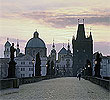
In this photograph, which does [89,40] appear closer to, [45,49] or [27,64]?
[45,49]

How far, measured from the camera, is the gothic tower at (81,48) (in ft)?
579

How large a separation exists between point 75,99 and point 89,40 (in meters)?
165

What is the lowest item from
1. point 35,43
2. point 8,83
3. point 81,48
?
point 8,83

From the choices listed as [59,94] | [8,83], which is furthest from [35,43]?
[59,94]

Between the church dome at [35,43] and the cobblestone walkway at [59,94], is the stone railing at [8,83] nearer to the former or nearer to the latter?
the cobblestone walkway at [59,94]

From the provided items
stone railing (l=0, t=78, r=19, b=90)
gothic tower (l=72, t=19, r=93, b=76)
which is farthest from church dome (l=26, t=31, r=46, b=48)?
stone railing (l=0, t=78, r=19, b=90)

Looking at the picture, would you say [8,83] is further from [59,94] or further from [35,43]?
[35,43]

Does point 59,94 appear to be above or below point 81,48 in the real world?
below

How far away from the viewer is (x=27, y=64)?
162m

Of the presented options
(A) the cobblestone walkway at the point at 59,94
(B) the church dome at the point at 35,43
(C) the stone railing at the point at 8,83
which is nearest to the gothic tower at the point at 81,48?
(B) the church dome at the point at 35,43

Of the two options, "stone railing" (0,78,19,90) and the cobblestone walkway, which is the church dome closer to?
"stone railing" (0,78,19,90)

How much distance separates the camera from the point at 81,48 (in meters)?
179

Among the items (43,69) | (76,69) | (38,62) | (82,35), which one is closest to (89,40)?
(82,35)

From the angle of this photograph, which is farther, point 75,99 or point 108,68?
point 108,68
